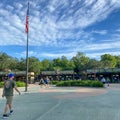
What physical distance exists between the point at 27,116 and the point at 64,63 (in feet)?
413

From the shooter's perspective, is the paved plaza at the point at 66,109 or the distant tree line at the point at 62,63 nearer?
the paved plaza at the point at 66,109

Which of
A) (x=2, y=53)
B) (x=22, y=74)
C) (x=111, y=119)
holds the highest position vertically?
(x=2, y=53)

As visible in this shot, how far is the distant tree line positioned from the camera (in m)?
105

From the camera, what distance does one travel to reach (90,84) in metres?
42.1

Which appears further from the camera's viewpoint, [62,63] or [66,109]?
[62,63]

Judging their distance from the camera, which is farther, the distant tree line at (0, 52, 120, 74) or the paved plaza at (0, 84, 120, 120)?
the distant tree line at (0, 52, 120, 74)

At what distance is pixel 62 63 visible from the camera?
13888 centimetres

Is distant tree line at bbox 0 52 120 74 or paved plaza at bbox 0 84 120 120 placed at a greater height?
distant tree line at bbox 0 52 120 74

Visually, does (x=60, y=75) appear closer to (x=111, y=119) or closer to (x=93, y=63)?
(x=93, y=63)

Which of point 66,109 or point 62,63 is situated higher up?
point 62,63

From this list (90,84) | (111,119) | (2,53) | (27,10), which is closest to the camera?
(111,119)

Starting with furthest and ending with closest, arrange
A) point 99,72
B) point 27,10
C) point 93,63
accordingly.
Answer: point 93,63 → point 99,72 → point 27,10

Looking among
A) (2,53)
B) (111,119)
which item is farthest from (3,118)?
(2,53)

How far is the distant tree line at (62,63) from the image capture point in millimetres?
105013
